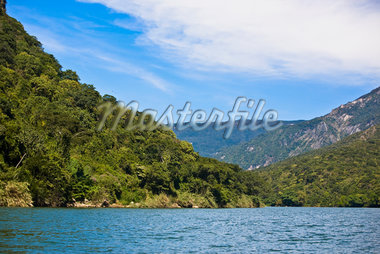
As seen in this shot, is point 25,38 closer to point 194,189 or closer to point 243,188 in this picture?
point 194,189

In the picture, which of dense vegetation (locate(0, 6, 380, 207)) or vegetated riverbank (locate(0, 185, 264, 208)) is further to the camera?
dense vegetation (locate(0, 6, 380, 207))

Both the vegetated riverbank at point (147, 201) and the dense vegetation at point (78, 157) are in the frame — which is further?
the dense vegetation at point (78, 157)

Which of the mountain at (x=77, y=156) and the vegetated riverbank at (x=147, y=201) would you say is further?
the mountain at (x=77, y=156)

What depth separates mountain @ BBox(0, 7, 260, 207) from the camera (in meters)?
73.4

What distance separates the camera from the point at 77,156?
107m

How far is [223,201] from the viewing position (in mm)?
148250

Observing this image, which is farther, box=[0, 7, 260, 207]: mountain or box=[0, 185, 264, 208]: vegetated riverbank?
box=[0, 7, 260, 207]: mountain

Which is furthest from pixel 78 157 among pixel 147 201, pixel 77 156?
pixel 147 201

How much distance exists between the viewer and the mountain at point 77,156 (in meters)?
73.4

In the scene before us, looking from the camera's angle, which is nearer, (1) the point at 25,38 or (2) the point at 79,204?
(2) the point at 79,204

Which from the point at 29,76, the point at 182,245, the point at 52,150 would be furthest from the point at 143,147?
the point at 182,245

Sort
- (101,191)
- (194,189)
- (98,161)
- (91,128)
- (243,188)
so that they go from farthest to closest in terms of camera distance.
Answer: (243,188) → (194,189) → (91,128) → (98,161) → (101,191)

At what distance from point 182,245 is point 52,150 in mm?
64126

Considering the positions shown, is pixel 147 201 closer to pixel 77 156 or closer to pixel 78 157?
pixel 78 157
